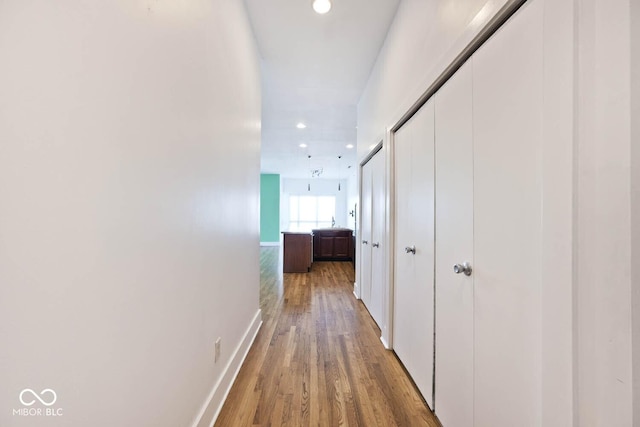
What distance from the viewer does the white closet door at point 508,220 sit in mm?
822

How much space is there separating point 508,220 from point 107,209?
1340 mm

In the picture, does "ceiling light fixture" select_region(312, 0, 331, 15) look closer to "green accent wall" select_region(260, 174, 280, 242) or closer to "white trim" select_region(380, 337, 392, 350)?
"white trim" select_region(380, 337, 392, 350)

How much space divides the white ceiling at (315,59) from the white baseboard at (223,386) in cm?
277

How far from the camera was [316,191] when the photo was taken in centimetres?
1084

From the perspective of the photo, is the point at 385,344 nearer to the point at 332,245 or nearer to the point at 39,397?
the point at 39,397

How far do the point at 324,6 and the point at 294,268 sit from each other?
452 cm

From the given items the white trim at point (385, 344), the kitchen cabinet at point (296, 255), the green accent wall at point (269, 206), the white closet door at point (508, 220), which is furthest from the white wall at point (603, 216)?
the green accent wall at point (269, 206)

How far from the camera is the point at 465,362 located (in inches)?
46.8

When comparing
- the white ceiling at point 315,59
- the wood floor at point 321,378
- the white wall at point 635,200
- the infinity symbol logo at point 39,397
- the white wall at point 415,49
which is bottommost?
the wood floor at point 321,378

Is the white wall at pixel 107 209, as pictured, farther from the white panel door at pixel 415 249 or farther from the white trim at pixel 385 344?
the white trim at pixel 385 344

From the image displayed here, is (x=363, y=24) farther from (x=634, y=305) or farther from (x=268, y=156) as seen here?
(x=268, y=156)

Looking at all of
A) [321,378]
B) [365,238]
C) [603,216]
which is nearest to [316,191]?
[365,238]

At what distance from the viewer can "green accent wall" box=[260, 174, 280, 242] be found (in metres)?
9.60

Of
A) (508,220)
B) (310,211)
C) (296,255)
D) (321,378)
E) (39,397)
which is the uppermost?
(310,211)
